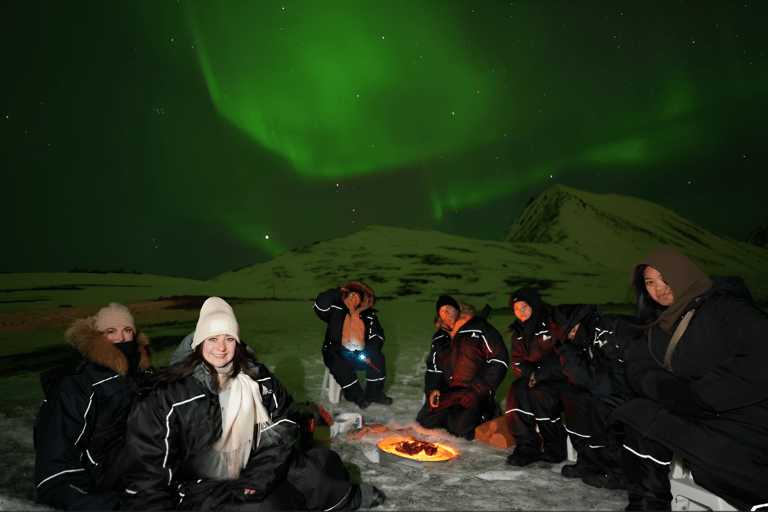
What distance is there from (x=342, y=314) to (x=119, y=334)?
328cm

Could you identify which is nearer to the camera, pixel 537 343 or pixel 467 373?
pixel 537 343

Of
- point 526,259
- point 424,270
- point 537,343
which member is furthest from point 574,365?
point 526,259

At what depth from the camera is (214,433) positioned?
2207 millimetres

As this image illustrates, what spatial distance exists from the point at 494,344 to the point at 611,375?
4.09ft

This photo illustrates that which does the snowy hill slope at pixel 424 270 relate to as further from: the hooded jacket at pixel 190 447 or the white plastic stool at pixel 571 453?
the hooded jacket at pixel 190 447

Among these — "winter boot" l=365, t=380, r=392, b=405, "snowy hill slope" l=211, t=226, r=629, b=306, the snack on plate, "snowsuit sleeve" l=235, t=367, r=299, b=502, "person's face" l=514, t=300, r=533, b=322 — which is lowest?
the snack on plate

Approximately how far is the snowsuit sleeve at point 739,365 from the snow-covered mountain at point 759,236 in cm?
11688

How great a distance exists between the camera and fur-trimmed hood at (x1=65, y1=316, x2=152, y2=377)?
2588 millimetres

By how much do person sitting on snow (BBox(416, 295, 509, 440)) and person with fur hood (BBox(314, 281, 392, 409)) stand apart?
1.01 m

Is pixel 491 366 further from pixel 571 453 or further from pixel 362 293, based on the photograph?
pixel 362 293

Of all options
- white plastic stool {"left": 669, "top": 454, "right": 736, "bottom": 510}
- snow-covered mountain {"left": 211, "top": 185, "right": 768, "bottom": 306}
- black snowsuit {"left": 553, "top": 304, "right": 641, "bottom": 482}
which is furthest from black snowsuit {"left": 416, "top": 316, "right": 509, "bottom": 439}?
snow-covered mountain {"left": 211, "top": 185, "right": 768, "bottom": 306}

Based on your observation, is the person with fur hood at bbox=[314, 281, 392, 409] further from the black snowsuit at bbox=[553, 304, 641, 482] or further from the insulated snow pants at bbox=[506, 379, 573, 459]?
the black snowsuit at bbox=[553, 304, 641, 482]

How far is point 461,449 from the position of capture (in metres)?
3.98

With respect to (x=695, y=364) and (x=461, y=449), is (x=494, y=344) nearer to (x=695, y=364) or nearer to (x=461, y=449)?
(x=461, y=449)
